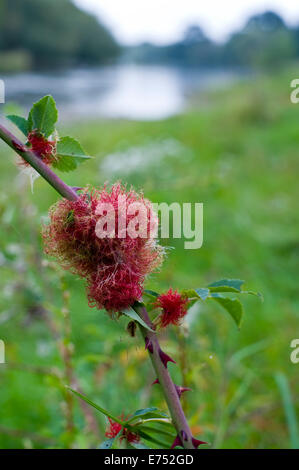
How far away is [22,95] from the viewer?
7.32 metres

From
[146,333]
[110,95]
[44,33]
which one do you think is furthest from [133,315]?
[44,33]

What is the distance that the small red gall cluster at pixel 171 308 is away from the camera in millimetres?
331

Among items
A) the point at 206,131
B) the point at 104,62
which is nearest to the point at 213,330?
the point at 206,131

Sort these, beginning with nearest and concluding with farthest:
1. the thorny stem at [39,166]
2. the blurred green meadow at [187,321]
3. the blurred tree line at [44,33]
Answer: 1. the thorny stem at [39,166]
2. the blurred green meadow at [187,321]
3. the blurred tree line at [44,33]

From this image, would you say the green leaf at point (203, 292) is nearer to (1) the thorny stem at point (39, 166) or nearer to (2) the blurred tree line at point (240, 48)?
(1) the thorny stem at point (39, 166)

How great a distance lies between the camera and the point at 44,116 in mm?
328

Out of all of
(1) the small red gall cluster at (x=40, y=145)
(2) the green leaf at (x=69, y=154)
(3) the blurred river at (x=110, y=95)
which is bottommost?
(1) the small red gall cluster at (x=40, y=145)

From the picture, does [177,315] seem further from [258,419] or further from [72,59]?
[72,59]

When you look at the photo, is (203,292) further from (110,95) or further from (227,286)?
(110,95)

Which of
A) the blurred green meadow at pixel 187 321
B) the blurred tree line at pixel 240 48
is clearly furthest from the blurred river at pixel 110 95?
the blurred green meadow at pixel 187 321

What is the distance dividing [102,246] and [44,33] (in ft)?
47.1

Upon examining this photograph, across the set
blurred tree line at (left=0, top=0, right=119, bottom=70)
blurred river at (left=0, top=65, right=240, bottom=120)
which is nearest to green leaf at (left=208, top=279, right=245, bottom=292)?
blurred river at (left=0, top=65, right=240, bottom=120)

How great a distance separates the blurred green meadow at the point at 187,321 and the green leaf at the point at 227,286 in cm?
4

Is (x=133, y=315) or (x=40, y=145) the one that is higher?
(x=40, y=145)
